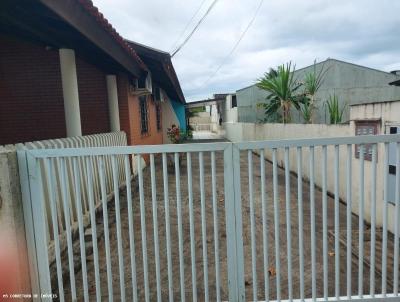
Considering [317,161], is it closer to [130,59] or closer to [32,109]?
[130,59]

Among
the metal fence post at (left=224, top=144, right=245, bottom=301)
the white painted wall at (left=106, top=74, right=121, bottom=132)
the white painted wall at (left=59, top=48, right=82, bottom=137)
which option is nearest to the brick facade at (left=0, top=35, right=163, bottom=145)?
the white painted wall at (left=106, top=74, right=121, bottom=132)

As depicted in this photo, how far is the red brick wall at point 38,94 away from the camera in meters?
6.54

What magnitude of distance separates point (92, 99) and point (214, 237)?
5.69 metres

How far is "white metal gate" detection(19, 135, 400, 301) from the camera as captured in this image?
2.09 meters

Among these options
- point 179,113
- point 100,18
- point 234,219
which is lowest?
point 234,219

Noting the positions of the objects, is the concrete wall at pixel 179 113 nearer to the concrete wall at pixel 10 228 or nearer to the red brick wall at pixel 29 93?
the red brick wall at pixel 29 93

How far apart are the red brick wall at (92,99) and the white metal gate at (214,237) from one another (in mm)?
2780

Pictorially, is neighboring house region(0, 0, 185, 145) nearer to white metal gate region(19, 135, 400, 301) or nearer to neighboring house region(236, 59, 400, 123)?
white metal gate region(19, 135, 400, 301)

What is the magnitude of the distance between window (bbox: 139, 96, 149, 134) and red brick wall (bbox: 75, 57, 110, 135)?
206 centimetres

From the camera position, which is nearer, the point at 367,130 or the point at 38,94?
the point at 367,130

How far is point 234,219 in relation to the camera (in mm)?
2143

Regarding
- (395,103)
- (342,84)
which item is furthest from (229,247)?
(342,84)

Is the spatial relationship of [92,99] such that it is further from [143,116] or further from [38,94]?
[143,116]

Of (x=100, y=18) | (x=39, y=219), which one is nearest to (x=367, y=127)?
(x=100, y=18)
